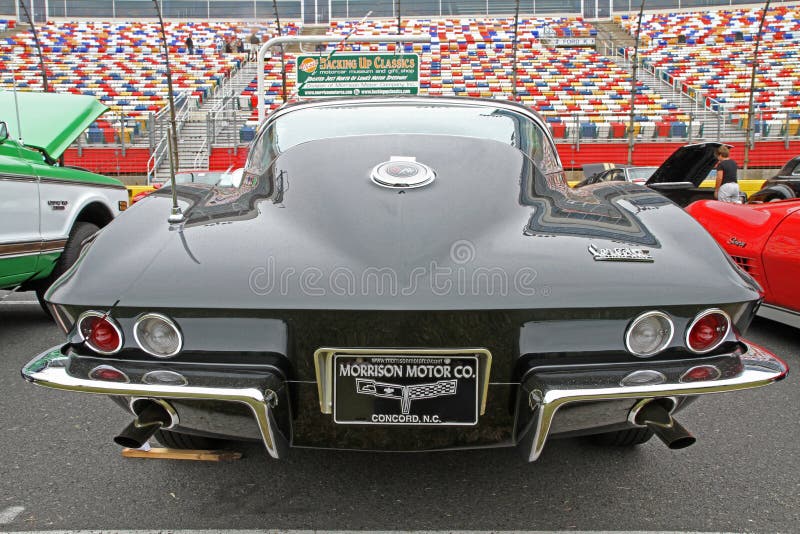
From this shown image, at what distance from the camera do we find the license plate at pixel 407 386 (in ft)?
5.82

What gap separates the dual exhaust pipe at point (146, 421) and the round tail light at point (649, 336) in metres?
1.32

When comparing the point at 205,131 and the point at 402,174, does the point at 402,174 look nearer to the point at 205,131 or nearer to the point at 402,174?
the point at 402,174

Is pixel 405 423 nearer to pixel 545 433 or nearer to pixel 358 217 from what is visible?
pixel 545 433

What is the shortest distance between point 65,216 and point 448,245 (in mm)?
3919

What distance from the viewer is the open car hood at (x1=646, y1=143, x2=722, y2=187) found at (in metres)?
6.21

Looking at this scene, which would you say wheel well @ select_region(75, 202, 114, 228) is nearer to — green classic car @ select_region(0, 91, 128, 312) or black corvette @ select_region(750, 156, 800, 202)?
green classic car @ select_region(0, 91, 128, 312)

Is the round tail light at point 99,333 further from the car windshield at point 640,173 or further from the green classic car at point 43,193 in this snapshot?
the car windshield at point 640,173

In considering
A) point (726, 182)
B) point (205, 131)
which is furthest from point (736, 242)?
point (205, 131)

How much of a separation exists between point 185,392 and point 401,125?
5.28ft

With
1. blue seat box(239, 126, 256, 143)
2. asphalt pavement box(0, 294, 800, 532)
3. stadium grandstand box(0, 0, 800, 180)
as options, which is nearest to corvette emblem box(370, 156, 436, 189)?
asphalt pavement box(0, 294, 800, 532)

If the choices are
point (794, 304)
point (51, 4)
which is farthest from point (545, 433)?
point (51, 4)

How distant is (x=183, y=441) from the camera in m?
2.46

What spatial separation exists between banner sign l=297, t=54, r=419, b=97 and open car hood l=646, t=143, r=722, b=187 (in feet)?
29.2

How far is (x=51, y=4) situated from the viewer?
41656mm
